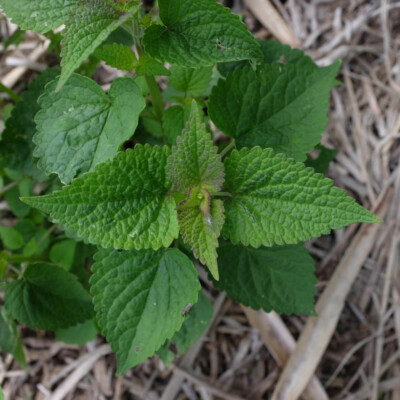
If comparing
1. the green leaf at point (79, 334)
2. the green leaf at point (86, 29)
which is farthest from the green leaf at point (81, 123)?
the green leaf at point (79, 334)

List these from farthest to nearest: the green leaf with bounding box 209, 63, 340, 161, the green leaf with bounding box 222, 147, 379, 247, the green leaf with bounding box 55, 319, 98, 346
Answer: the green leaf with bounding box 55, 319, 98, 346
the green leaf with bounding box 209, 63, 340, 161
the green leaf with bounding box 222, 147, 379, 247

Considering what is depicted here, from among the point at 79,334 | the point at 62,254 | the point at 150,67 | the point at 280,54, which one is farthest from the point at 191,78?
the point at 79,334

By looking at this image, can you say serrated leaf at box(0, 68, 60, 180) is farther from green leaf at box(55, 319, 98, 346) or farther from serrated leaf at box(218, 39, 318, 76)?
serrated leaf at box(218, 39, 318, 76)

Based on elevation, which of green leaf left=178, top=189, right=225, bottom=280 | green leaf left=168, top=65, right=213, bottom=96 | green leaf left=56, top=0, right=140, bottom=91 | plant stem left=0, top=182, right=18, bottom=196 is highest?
green leaf left=56, top=0, right=140, bottom=91

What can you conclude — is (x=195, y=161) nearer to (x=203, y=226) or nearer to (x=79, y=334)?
(x=203, y=226)

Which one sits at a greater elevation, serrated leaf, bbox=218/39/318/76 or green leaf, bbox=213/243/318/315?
serrated leaf, bbox=218/39/318/76

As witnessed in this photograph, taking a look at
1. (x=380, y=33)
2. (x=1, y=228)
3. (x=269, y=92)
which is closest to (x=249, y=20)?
(x=380, y=33)

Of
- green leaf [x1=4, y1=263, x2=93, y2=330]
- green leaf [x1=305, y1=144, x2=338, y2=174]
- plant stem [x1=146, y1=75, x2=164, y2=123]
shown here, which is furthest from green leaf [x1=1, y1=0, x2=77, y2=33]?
green leaf [x1=305, y1=144, x2=338, y2=174]
